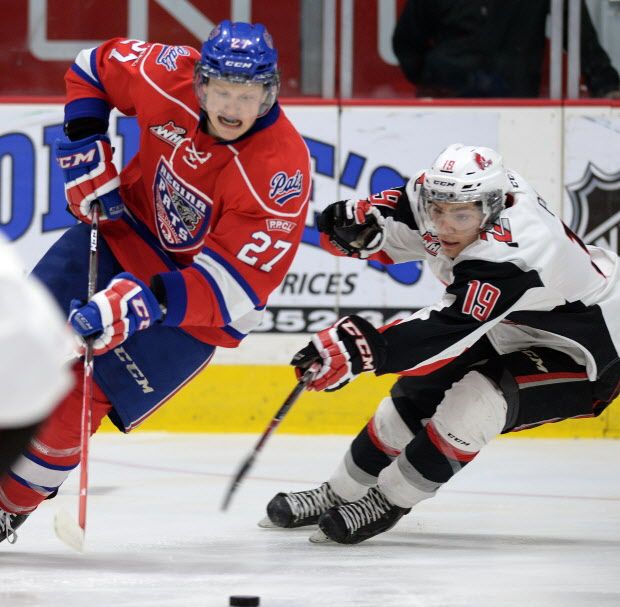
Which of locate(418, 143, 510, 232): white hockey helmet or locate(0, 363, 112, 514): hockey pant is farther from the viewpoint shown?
locate(418, 143, 510, 232): white hockey helmet

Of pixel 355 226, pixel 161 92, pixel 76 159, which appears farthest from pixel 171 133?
pixel 355 226

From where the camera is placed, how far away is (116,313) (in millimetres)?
2490

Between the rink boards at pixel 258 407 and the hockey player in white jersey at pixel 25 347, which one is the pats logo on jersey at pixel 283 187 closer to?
the hockey player in white jersey at pixel 25 347

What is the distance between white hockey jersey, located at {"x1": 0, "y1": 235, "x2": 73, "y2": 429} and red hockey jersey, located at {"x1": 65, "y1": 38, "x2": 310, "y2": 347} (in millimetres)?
1388

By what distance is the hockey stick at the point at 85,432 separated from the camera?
254cm

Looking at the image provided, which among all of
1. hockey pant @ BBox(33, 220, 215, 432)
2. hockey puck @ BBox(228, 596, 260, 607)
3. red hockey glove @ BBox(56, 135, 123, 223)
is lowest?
hockey puck @ BBox(228, 596, 260, 607)

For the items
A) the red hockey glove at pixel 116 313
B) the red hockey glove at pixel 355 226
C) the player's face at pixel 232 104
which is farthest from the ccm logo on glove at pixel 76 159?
the red hockey glove at pixel 355 226

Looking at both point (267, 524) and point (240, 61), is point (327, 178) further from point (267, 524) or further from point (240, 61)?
Result: point (240, 61)

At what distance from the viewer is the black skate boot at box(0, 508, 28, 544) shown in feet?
8.87

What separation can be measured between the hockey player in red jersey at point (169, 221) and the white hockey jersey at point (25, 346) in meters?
1.29

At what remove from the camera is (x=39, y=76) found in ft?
16.5

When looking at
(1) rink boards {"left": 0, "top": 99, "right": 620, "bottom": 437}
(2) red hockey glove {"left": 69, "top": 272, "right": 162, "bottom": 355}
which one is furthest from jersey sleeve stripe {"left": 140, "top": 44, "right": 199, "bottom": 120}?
(1) rink boards {"left": 0, "top": 99, "right": 620, "bottom": 437}

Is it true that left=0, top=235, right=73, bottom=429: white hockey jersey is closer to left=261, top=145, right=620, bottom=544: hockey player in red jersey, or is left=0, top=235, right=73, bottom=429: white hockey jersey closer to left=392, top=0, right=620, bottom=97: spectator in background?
left=261, top=145, right=620, bottom=544: hockey player in red jersey

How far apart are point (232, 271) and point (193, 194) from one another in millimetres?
228
